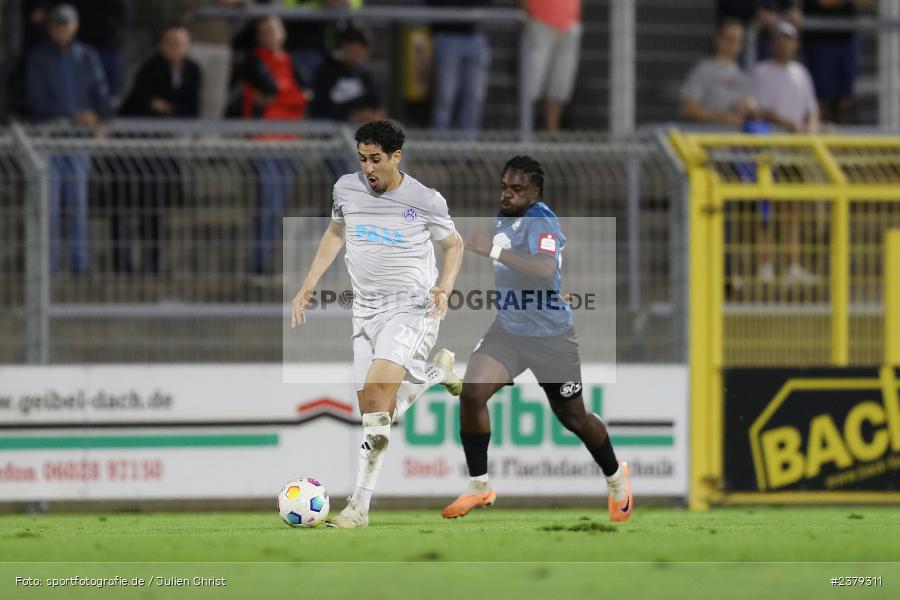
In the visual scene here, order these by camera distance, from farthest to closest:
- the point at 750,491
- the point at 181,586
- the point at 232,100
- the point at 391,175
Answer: the point at 232,100
the point at 750,491
the point at 391,175
the point at 181,586

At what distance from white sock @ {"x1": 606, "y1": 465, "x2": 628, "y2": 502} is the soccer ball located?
1.85m

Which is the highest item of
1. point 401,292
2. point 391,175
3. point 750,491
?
point 391,175

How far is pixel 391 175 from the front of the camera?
880 centimetres

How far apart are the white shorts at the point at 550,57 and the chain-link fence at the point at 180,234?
3353mm

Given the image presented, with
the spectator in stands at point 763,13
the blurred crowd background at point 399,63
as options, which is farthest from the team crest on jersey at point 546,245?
the spectator in stands at point 763,13

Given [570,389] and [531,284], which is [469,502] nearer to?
[570,389]

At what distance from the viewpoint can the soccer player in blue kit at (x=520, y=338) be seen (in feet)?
30.5

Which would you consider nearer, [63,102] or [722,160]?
[722,160]

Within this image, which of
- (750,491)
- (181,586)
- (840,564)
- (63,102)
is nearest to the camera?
(181,586)

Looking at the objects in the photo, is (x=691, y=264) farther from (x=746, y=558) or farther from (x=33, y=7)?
(x=33, y=7)

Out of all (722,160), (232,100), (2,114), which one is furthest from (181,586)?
(2,114)

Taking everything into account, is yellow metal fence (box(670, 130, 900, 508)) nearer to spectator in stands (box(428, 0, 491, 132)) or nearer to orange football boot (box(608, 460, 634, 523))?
orange football boot (box(608, 460, 634, 523))

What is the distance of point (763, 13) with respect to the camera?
16.3 meters

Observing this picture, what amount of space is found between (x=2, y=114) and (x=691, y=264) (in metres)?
7.09
